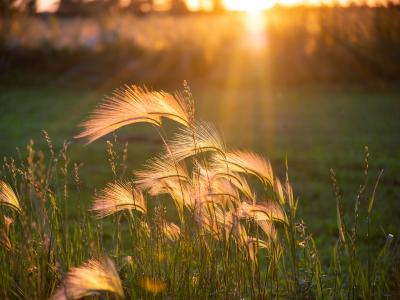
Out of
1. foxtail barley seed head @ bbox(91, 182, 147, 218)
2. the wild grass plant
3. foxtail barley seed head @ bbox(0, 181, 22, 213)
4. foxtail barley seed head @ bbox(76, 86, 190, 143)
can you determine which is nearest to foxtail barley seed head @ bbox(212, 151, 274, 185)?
the wild grass plant

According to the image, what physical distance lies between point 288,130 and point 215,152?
600cm

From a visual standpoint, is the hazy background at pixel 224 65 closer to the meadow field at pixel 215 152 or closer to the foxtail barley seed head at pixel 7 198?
the meadow field at pixel 215 152

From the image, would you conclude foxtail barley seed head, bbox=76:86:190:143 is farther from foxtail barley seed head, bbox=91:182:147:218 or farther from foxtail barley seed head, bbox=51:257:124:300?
foxtail barley seed head, bbox=51:257:124:300

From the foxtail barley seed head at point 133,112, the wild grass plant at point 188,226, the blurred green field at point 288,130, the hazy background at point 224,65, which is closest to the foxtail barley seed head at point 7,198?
the wild grass plant at point 188,226

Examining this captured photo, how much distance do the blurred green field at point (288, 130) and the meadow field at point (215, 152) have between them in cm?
4

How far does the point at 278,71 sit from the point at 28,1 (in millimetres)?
6879

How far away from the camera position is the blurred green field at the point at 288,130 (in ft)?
20.2

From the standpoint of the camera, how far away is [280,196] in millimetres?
2430

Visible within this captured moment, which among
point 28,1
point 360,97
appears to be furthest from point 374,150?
point 28,1

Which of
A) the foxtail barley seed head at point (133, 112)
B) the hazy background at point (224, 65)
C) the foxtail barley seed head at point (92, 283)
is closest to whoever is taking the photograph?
the foxtail barley seed head at point (92, 283)

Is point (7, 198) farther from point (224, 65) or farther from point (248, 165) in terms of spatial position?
point (224, 65)

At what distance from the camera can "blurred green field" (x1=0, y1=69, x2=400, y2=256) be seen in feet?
20.2

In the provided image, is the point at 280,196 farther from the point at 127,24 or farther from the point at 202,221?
the point at 127,24

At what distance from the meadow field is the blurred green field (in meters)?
0.04
